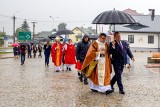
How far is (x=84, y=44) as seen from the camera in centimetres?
1465

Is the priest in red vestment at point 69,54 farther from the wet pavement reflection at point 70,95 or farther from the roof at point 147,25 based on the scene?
the roof at point 147,25

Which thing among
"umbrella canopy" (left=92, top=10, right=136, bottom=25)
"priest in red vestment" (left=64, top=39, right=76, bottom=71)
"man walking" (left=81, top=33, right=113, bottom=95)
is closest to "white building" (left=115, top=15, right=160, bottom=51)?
"priest in red vestment" (left=64, top=39, right=76, bottom=71)

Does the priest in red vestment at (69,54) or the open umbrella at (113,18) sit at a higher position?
the open umbrella at (113,18)

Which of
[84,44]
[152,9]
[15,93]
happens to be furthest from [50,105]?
[152,9]

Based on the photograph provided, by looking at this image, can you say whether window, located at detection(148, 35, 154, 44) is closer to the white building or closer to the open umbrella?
the white building

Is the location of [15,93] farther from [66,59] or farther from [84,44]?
[66,59]

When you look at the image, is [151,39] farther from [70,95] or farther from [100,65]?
[70,95]

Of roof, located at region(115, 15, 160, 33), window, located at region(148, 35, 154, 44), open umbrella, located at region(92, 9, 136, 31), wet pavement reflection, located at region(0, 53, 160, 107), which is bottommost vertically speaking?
wet pavement reflection, located at region(0, 53, 160, 107)

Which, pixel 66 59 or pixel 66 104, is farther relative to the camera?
pixel 66 59

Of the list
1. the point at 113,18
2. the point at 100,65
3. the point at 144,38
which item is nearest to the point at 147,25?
A: the point at 144,38

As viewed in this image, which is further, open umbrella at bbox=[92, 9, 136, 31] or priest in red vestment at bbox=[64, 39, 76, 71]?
priest in red vestment at bbox=[64, 39, 76, 71]

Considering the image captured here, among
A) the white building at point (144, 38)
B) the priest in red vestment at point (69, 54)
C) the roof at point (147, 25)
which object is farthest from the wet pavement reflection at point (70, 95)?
the white building at point (144, 38)

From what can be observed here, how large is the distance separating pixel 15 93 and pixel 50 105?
2244 mm

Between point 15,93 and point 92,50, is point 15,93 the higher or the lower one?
the lower one
